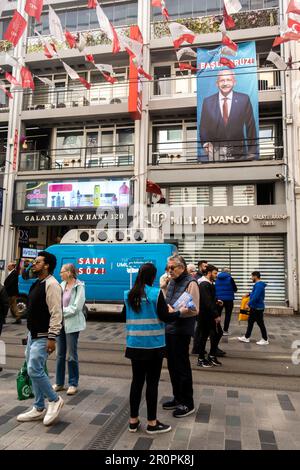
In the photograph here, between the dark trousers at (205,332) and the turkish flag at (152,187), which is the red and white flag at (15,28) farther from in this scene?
the dark trousers at (205,332)

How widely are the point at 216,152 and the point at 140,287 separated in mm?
14361

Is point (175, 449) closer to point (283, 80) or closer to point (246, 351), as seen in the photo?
point (246, 351)

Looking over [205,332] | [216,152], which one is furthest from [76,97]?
[205,332]

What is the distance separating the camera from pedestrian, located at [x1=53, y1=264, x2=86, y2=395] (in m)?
5.15

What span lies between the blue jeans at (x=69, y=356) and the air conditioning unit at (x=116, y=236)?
7392mm

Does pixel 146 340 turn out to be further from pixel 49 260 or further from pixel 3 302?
pixel 3 302

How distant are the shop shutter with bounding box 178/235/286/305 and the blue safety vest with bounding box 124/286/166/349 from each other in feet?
43.5

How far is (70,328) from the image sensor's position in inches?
202

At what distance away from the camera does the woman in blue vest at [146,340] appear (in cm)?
390

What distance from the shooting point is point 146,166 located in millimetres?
17719

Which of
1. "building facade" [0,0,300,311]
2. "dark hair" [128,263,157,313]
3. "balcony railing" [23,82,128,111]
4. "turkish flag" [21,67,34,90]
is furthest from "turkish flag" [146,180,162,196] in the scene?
"dark hair" [128,263,157,313]

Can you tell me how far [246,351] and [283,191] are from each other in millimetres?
10168

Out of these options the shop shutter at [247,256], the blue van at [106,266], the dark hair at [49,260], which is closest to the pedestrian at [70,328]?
the dark hair at [49,260]
